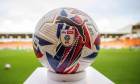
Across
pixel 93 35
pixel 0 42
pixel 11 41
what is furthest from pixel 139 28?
pixel 0 42

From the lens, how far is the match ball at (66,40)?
1.46 metres

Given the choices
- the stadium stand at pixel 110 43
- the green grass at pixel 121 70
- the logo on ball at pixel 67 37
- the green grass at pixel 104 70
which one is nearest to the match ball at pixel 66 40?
the logo on ball at pixel 67 37


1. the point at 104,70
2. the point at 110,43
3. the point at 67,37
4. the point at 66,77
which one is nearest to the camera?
the point at 67,37

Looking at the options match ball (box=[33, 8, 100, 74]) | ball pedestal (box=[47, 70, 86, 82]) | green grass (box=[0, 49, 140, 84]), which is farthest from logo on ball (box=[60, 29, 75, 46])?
green grass (box=[0, 49, 140, 84])

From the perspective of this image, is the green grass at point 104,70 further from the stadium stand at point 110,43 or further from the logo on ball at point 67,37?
the stadium stand at point 110,43

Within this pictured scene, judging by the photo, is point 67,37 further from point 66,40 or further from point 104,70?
point 104,70

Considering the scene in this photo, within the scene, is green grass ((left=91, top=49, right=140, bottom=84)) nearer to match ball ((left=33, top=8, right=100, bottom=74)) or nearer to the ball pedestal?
the ball pedestal

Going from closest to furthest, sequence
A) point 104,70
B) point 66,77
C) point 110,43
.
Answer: point 66,77 < point 104,70 < point 110,43

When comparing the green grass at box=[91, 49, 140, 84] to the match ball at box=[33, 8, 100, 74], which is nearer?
the match ball at box=[33, 8, 100, 74]

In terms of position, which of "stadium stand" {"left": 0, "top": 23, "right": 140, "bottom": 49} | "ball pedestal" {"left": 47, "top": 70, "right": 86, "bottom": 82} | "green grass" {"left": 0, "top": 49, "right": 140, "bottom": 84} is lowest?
"stadium stand" {"left": 0, "top": 23, "right": 140, "bottom": 49}

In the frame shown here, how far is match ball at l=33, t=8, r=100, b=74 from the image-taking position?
4.80ft

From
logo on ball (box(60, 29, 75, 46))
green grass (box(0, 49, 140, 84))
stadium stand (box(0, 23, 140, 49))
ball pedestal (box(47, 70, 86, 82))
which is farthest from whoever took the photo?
stadium stand (box(0, 23, 140, 49))

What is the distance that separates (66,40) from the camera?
145 cm

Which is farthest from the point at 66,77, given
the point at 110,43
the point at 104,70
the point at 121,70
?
the point at 110,43
